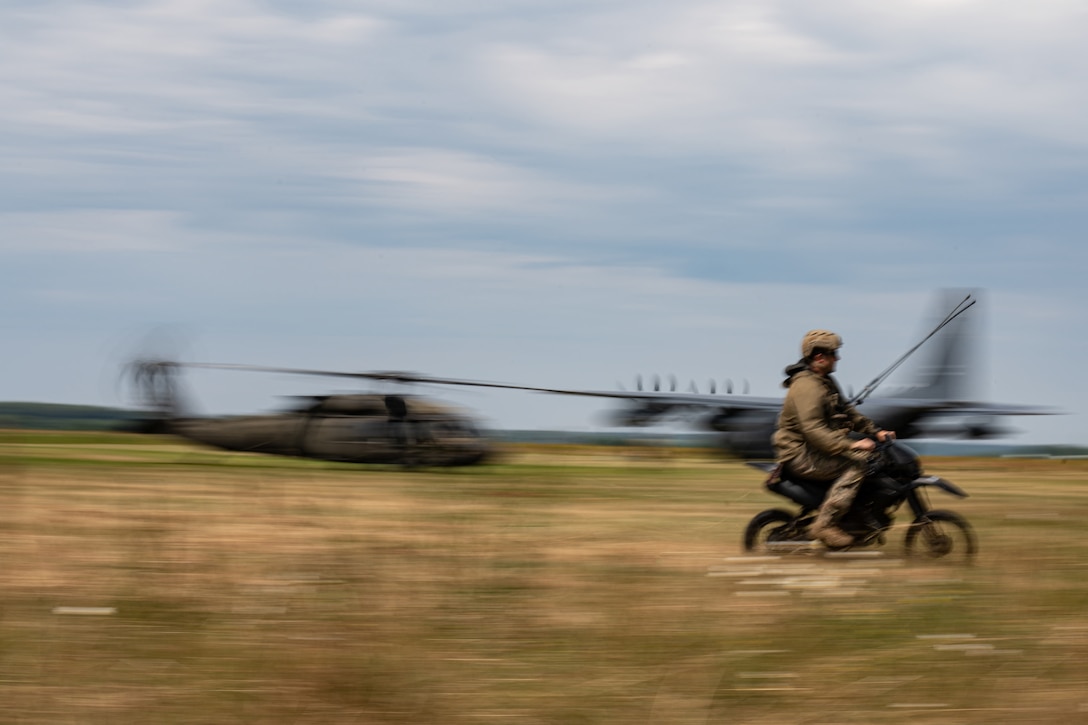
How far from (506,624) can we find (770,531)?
137 inches

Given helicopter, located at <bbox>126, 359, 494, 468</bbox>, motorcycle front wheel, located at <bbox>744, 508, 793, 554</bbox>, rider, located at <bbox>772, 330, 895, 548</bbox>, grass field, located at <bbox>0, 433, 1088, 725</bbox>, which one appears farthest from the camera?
helicopter, located at <bbox>126, 359, 494, 468</bbox>

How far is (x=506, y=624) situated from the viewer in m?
6.14

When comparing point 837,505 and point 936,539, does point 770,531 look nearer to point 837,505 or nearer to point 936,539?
point 837,505

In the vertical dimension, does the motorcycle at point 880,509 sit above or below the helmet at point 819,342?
below

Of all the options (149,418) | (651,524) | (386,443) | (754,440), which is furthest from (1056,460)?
(651,524)

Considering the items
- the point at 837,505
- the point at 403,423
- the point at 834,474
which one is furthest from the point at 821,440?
the point at 403,423

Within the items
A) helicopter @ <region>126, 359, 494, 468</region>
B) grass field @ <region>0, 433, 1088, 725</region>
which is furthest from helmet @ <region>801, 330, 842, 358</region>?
helicopter @ <region>126, 359, 494, 468</region>

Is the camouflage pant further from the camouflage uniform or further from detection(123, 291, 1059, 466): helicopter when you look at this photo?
detection(123, 291, 1059, 466): helicopter

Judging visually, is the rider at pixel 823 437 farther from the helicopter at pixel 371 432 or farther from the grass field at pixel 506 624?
the helicopter at pixel 371 432

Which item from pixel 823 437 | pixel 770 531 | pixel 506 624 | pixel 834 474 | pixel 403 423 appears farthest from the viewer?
pixel 403 423

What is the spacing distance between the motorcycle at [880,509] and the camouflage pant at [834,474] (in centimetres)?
10

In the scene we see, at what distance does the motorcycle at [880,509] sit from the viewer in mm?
8734

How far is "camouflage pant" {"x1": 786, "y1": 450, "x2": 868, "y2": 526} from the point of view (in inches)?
336

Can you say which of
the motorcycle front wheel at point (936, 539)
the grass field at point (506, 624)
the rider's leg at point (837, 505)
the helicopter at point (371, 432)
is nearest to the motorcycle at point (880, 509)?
the motorcycle front wheel at point (936, 539)
